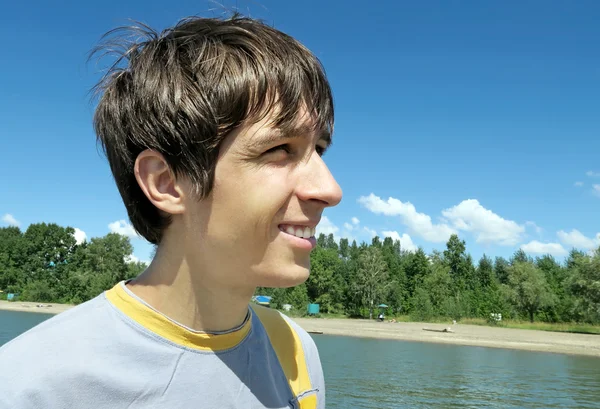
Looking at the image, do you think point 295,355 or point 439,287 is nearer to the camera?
point 295,355

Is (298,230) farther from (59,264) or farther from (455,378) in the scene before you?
(59,264)

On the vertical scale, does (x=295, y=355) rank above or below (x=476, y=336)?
above

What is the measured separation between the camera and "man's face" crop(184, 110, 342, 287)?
1.29 metres

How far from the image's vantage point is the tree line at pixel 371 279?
58.2 m

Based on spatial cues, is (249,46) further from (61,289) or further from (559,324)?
(61,289)

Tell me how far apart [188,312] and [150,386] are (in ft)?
0.68

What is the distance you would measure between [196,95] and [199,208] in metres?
0.30

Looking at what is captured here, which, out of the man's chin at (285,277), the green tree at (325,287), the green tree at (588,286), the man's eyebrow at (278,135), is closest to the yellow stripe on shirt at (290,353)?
the man's chin at (285,277)

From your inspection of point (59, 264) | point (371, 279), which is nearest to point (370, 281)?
point (371, 279)

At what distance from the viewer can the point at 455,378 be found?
25.5 m

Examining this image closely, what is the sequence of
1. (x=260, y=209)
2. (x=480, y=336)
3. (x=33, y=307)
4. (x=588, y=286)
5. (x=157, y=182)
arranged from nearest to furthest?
(x=260, y=209) < (x=157, y=182) < (x=480, y=336) < (x=588, y=286) < (x=33, y=307)

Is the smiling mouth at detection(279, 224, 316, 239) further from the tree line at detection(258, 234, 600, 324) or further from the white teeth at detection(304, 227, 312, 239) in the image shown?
the tree line at detection(258, 234, 600, 324)

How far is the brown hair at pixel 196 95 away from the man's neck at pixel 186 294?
0.14 m

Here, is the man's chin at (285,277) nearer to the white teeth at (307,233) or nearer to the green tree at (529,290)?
the white teeth at (307,233)
